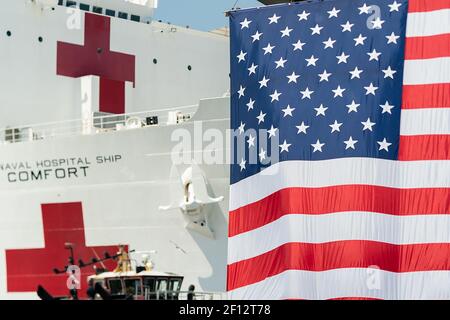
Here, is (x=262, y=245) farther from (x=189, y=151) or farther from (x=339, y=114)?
(x=189, y=151)

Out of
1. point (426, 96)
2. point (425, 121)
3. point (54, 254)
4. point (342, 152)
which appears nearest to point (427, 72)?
point (426, 96)

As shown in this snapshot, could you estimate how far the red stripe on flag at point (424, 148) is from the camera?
14.7 m

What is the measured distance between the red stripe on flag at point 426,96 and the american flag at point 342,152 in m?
0.01

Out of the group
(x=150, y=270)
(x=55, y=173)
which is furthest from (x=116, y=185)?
(x=150, y=270)

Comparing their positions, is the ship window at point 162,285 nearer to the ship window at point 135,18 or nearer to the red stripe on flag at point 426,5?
the red stripe on flag at point 426,5

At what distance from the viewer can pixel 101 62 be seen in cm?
2214

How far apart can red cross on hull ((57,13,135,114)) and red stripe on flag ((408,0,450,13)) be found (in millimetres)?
7936

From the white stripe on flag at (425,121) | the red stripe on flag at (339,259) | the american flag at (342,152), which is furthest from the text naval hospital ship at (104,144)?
the white stripe on flag at (425,121)

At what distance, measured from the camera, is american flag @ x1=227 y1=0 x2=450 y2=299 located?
14.8 m

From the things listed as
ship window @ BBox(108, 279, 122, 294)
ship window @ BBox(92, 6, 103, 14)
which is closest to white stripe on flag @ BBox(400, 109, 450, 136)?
ship window @ BBox(108, 279, 122, 294)

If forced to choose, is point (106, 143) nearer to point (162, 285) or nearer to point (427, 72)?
point (162, 285)

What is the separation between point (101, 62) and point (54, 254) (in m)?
4.29

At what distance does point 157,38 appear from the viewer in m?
23.1

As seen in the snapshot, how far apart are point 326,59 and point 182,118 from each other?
3988mm
